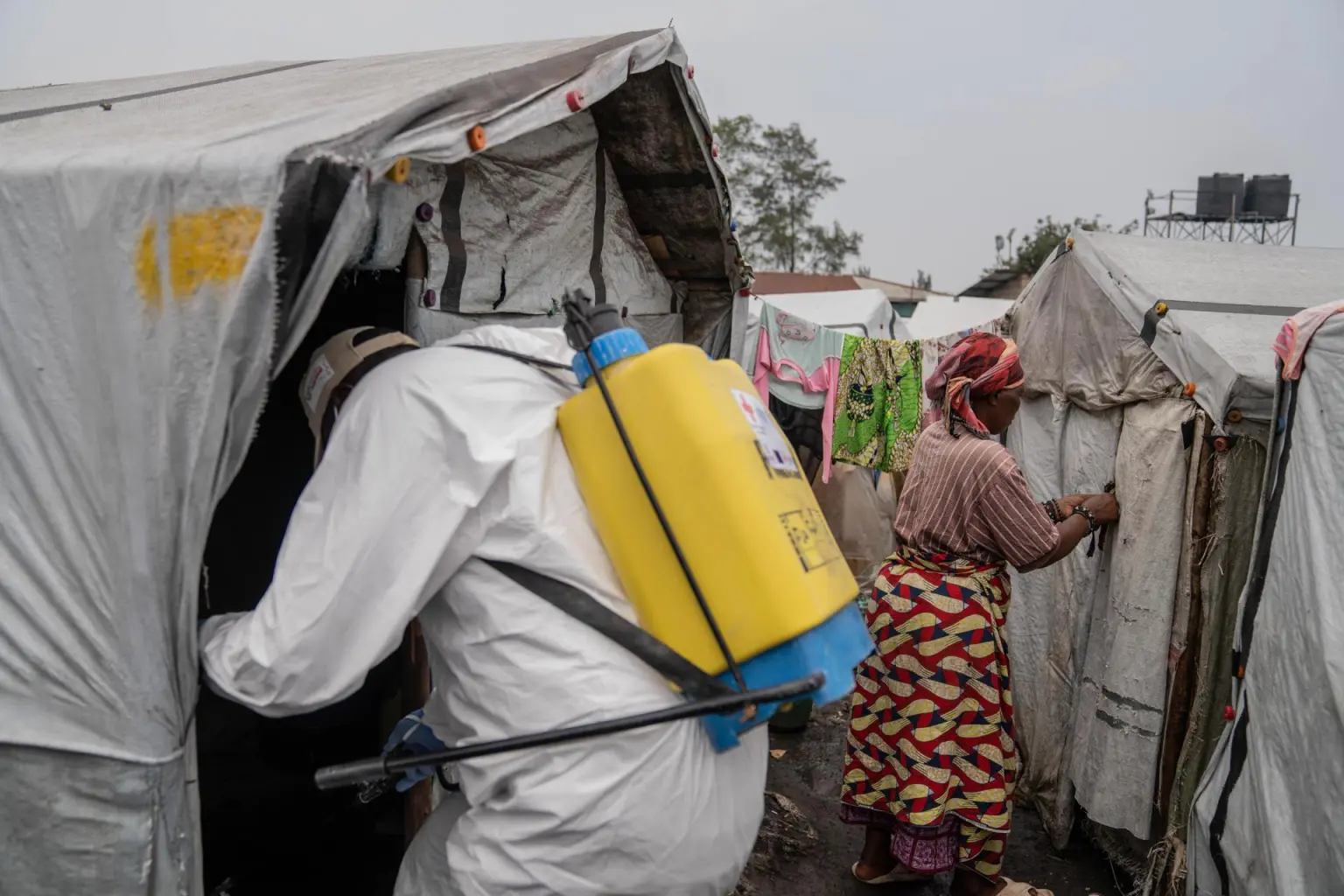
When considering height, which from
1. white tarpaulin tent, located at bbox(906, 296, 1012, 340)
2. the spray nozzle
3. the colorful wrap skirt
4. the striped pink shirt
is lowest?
white tarpaulin tent, located at bbox(906, 296, 1012, 340)

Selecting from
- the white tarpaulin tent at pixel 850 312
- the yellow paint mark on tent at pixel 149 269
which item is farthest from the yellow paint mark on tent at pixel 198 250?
A: the white tarpaulin tent at pixel 850 312

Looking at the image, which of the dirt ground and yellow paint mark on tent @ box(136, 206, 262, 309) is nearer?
yellow paint mark on tent @ box(136, 206, 262, 309)

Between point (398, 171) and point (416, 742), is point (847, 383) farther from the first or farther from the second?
point (398, 171)

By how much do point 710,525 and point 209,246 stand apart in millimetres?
1018

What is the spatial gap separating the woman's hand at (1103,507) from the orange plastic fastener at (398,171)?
276 centimetres

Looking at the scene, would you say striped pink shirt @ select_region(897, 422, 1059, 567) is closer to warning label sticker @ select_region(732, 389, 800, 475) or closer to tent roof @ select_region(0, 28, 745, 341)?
tent roof @ select_region(0, 28, 745, 341)

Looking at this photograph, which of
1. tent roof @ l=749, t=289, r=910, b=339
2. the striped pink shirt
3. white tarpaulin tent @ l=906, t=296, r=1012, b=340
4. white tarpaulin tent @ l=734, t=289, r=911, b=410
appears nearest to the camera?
the striped pink shirt

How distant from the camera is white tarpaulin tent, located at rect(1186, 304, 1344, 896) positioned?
2.19m

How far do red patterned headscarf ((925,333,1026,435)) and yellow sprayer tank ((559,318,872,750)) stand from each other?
4.65ft

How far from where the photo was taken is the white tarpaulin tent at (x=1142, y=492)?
3.04 meters

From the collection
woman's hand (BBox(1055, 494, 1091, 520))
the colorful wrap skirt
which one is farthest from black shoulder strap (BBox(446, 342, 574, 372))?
woman's hand (BBox(1055, 494, 1091, 520))

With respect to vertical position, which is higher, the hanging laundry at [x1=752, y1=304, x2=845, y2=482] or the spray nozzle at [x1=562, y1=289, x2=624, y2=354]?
the spray nozzle at [x1=562, y1=289, x2=624, y2=354]

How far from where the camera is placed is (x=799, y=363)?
5910mm

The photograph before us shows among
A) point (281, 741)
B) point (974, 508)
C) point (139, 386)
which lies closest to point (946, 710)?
point (974, 508)
